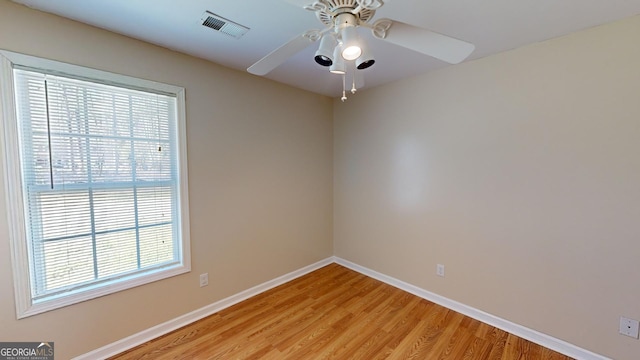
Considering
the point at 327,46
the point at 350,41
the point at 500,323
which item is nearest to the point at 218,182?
the point at 327,46

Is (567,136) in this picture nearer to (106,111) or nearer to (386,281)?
(386,281)

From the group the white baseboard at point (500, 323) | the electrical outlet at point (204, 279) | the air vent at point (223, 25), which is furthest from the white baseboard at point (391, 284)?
the air vent at point (223, 25)

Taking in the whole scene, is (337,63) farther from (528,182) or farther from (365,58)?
(528,182)

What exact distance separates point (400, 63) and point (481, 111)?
0.82m

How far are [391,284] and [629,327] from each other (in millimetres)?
1740

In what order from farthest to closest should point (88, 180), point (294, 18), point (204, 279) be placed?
point (204, 279) → point (88, 180) → point (294, 18)

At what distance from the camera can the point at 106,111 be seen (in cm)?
175

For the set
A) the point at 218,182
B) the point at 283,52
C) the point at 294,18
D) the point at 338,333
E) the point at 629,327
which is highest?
the point at 294,18

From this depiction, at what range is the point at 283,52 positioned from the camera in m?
1.24

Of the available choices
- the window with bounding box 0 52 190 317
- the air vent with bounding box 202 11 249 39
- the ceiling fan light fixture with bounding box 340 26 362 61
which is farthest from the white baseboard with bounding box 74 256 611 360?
the ceiling fan light fixture with bounding box 340 26 362 61

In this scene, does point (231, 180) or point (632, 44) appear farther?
point (231, 180)

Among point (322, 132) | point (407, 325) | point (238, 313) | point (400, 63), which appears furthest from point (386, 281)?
point (400, 63)

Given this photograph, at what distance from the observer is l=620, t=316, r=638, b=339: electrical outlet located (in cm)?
158

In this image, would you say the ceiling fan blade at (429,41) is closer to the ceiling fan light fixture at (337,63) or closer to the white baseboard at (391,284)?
the ceiling fan light fixture at (337,63)
